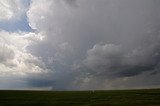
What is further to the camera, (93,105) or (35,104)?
(35,104)

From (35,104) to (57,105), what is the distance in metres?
7.56

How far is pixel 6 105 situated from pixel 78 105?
63.7 ft

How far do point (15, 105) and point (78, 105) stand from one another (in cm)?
1695

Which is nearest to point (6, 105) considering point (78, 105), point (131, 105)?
point (78, 105)

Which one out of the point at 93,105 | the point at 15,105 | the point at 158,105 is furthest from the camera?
the point at 15,105

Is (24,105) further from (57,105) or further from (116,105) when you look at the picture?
(116,105)

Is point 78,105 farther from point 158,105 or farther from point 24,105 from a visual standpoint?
point 158,105

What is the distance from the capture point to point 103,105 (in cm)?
6606

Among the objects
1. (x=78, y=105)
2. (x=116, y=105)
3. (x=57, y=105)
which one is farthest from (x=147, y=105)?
(x=57, y=105)

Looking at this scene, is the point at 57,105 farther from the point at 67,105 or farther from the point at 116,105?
the point at 116,105

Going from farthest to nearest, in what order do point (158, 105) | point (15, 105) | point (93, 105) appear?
point (15, 105) → point (93, 105) → point (158, 105)

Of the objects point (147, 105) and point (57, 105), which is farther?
point (57, 105)

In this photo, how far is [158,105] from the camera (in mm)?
63188

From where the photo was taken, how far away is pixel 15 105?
7206 cm
